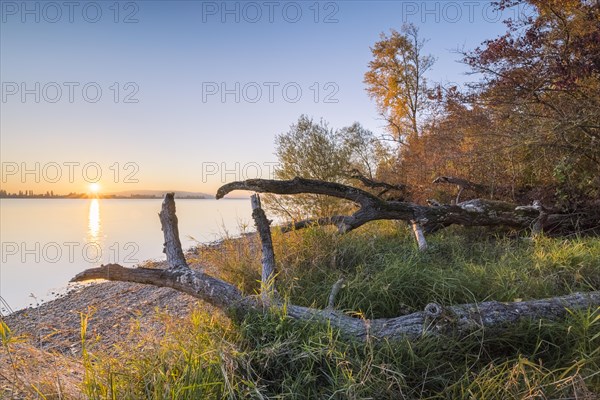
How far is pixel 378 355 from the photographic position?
2486 millimetres

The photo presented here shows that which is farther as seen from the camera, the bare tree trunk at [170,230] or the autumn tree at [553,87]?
the autumn tree at [553,87]

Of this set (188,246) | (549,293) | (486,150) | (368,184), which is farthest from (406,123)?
(549,293)

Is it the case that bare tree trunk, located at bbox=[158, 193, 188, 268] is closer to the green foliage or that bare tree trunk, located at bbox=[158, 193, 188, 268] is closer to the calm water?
the calm water

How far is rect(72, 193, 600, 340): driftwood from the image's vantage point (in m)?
2.68

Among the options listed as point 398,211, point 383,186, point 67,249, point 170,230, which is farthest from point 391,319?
point 67,249

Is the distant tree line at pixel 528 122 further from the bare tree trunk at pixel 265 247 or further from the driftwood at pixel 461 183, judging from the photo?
the bare tree trunk at pixel 265 247

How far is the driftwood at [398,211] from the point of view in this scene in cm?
562

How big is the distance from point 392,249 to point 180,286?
330 cm

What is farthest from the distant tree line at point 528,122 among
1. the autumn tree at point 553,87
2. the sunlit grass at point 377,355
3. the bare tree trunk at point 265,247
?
the bare tree trunk at point 265,247

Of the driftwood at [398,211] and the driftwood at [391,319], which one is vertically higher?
the driftwood at [398,211]

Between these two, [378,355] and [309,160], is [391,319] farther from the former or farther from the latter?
[309,160]

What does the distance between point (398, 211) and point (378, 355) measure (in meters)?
4.17

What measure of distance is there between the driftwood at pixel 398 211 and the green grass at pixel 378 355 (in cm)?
185

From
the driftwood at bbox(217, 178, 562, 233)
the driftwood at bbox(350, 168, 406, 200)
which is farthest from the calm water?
the driftwood at bbox(350, 168, 406, 200)
